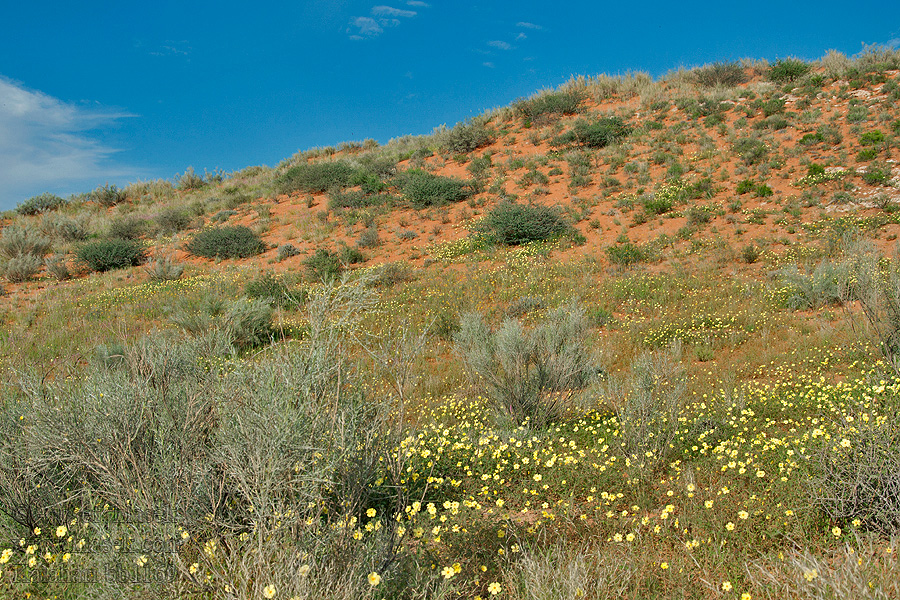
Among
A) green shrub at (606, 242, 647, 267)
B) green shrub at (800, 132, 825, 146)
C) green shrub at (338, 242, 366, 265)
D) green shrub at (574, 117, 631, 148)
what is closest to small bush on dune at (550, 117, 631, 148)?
green shrub at (574, 117, 631, 148)

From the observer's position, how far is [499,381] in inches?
215

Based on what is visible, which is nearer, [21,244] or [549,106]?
[21,244]

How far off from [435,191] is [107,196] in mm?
16819

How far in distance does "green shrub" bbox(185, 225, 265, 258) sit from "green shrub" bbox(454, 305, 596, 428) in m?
11.1

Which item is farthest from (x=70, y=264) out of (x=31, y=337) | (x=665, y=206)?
(x=665, y=206)

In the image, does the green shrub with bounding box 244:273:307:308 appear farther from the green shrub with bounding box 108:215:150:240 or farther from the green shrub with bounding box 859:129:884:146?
the green shrub with bounding box 859:129:884:146

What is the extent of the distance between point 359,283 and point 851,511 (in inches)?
117

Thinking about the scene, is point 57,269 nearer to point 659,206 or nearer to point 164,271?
point 164,271

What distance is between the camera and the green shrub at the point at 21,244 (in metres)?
14.5

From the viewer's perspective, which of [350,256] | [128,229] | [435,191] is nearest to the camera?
[350,256]

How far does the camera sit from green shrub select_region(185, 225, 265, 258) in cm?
A: 1509

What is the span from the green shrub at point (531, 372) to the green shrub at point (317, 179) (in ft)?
50.1

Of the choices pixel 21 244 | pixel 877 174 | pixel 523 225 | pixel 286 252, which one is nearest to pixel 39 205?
pixel 21 244

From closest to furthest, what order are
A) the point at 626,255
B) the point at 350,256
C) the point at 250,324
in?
the point at 250,324 < the point at 626,255 < the point at 350,256
